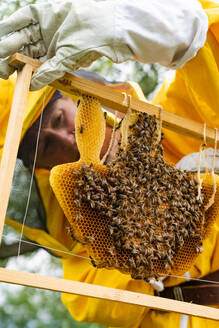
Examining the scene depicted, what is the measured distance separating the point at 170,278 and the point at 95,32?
5.61ft

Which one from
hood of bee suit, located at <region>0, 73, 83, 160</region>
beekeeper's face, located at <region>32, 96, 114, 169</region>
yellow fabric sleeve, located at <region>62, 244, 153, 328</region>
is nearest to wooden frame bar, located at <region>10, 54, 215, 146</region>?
hood of bee suit, located at <region>0, 73, 83, 160</region>

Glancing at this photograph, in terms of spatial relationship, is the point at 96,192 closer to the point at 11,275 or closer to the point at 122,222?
the point at 122,222

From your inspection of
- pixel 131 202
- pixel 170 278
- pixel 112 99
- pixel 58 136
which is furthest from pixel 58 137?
pixel 170 278

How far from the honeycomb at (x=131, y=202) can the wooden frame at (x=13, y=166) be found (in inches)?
2.8

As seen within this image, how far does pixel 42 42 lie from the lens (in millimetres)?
1825

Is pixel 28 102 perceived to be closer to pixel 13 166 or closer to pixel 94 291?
pixel 13 166

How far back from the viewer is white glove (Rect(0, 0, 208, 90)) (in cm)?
169

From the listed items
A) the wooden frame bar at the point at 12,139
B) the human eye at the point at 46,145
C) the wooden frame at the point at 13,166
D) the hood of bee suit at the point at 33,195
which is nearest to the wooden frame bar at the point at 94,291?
the wooden frame at the point at 13,166

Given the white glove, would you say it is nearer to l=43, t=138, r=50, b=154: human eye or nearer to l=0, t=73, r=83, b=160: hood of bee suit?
l=0, t=73, r=83, b=160: hood of bee suit

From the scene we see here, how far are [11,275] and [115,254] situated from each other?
577mm

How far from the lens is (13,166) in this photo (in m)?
1.61

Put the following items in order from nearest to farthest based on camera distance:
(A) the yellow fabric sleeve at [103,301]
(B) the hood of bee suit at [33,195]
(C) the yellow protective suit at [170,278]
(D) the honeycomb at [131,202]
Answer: (D) the honeycomb at [131,202] < (B) the hood of bee suit at [33,195] < (C) the yellow protective suit at [170,278] < (A) the yellow fabric sleeve at [103,301]

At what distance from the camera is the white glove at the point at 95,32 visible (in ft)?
5.55

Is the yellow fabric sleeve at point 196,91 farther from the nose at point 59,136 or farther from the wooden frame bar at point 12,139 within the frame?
the wooden frame bar at point 12,139
